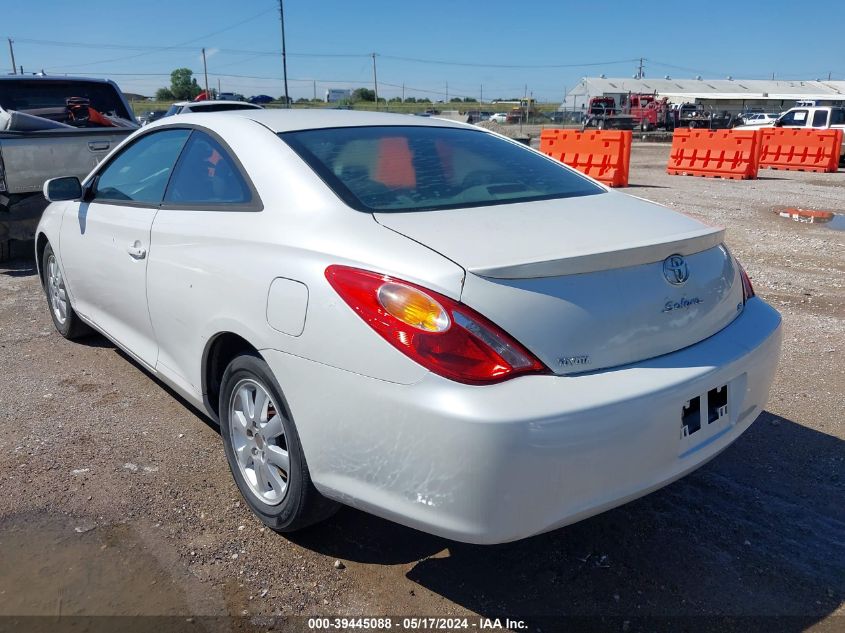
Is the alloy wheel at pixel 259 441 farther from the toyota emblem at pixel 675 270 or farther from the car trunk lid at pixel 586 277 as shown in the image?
the toyota emblem at pixel 675 270

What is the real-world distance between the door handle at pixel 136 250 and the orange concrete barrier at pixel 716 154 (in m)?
16.9

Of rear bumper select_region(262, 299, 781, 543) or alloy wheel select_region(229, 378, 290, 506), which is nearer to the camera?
rear bumper select_region(262, 299, 781, 543)

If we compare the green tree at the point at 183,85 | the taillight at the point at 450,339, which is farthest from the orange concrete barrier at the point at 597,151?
the green tree at the point at 183,85

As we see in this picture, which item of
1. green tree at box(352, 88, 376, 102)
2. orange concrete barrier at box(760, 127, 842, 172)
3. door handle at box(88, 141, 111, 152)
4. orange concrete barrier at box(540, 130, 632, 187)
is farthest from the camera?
green tree at box(352, 88, 376, 102)

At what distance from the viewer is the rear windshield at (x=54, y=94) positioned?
8922mm

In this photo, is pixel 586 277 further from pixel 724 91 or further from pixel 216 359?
pixel 724 91

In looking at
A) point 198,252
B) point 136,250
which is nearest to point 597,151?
point 136,250

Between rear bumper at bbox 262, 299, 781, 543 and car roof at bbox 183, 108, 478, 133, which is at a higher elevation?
car roof at bbox 183, 108, 478, 133

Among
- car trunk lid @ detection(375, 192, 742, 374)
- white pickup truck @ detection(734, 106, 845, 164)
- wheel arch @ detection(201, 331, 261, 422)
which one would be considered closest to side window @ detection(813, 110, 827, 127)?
white pickup truck @ detection(734, 106, 845, 164)

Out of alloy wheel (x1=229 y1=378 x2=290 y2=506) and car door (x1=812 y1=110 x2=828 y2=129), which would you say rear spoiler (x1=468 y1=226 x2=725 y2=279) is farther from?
car door (x1=812 y1=110 x2=828 y2=129)

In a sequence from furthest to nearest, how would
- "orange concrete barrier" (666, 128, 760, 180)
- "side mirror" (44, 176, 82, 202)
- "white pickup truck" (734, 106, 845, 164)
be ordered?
"white pickup truck" (734, 106, 845, 164), "orange concrete barrier" (666, 128, 760, 180), "side mirror" (44, 176, 82, 202)

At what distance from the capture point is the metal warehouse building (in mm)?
69312

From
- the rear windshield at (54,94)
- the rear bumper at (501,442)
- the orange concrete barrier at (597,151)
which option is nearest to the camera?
the rear bumper at (501,442)

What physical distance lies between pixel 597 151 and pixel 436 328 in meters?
15.0
